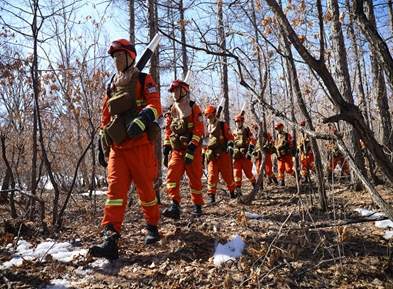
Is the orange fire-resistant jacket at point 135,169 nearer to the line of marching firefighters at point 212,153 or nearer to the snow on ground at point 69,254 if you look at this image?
the snow on ground at point 69,254

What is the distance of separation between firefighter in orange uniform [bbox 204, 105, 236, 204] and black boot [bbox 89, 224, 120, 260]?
11.3 ft

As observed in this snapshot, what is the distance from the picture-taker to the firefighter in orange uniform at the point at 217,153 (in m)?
6.08

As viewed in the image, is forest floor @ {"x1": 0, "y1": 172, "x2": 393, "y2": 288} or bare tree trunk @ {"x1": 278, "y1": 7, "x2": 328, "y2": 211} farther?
bare tree trunk @ {"x1": 278, "y1": 7, "x2": 328, "y2": 211}

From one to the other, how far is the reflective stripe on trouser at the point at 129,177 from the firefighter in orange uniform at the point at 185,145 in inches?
43.8

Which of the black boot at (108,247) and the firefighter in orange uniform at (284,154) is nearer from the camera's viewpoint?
the black boot at (108,247)

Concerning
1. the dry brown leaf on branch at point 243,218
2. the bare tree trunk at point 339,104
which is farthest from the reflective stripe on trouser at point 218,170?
the bare tree trunk at point 339,104

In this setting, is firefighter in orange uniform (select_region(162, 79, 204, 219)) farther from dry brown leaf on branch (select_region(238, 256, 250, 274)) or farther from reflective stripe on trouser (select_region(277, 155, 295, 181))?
reflective stripe on trouser (select_region(277, 155, 295, 181))

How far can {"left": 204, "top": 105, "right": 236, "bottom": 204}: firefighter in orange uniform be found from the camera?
19.9 feet

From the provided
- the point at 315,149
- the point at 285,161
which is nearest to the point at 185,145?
the point at 315,149

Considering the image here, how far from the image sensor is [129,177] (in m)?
3.22

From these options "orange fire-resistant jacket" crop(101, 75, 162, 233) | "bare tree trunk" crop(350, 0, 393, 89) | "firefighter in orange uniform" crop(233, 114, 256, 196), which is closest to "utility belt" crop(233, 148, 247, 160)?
"firefighter in orange uniform" crop(233, 114, 256, 196)

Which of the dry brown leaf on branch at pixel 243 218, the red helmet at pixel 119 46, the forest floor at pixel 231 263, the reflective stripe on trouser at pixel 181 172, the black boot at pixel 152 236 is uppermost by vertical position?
the red helmet at pixel 119 46

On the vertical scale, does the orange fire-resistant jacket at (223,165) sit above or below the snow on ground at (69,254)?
above

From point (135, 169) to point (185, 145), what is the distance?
156cm
